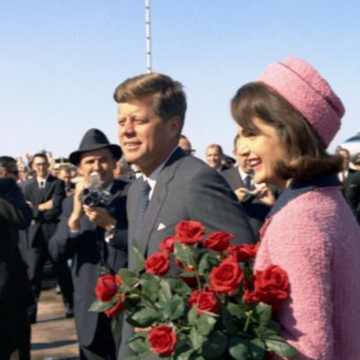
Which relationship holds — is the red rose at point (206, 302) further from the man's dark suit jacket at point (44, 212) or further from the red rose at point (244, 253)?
the man's dark suit jacket at point (44, 212)

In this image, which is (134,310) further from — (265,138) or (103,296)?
(265,138)

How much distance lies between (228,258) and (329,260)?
0.90 ft

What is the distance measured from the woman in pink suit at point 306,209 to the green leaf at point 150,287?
269 millimetres

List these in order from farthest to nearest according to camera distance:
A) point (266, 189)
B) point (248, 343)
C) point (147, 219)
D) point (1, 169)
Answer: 1. point (1, 169)
2. point (266, 189)
3. point (147, 219)
4. point (248, 343)

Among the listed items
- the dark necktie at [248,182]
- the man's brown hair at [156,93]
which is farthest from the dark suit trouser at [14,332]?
the man's brown hair at [156,93]

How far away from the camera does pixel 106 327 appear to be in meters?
4.61

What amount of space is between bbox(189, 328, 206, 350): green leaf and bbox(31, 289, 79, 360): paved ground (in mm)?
5174

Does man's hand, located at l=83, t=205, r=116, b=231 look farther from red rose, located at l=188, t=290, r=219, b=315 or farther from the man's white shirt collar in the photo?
red rose, located at l=188, t=290, r=219, b=315

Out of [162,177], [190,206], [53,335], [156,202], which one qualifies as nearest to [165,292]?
[190,206]

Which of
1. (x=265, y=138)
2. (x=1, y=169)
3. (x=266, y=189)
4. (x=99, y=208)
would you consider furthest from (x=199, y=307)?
(x=1, y=169)

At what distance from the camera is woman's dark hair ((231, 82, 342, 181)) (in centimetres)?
187

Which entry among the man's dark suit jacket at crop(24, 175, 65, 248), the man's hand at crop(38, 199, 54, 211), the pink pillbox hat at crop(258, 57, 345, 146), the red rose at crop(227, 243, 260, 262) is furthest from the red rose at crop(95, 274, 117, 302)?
the man's hand at crop(38, 199, 54, 211)

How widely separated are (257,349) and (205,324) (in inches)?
5.4

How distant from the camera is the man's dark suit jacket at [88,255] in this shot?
4.50 meters
